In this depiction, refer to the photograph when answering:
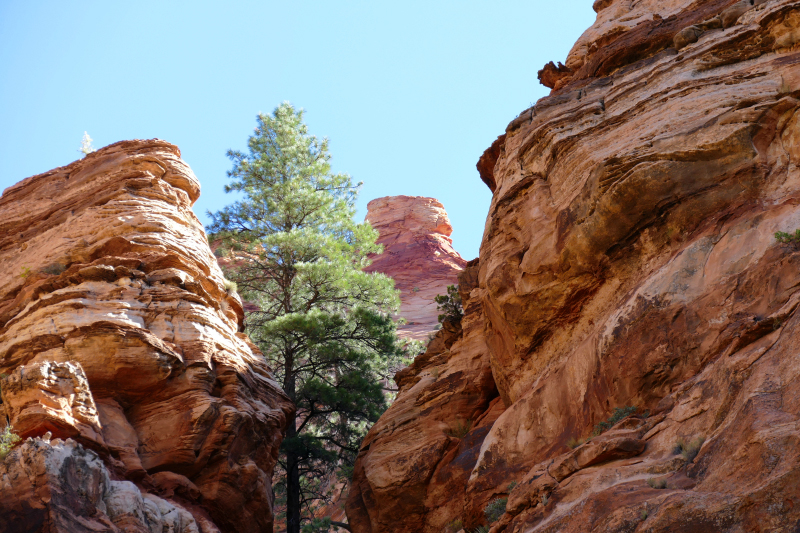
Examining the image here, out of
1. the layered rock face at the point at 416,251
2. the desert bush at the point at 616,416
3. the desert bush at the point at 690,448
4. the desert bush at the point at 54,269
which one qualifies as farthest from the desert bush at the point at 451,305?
the layered rock face at the point at 416,251

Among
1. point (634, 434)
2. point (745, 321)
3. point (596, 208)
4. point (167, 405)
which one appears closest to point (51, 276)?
point (167, 405)

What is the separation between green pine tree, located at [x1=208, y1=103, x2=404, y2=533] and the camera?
1877 centimetres

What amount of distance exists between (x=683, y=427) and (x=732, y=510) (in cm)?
183

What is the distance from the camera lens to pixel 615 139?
11.8 metres

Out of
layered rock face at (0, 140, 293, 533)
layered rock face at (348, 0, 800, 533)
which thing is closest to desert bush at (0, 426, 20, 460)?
layered rock face at (0, 140, 293, 533)

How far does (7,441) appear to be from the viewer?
10.4 m

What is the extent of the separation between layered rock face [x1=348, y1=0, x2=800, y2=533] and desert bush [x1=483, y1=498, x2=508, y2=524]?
0.33 m

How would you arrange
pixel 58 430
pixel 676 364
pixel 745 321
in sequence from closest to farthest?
pixel 745 321, pixel 676 364, pixel 58 430

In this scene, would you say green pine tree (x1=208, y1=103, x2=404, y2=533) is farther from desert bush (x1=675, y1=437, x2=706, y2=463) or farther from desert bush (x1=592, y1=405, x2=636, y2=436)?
desert bush (x1=675, y1=437, x2=706, y2=463)

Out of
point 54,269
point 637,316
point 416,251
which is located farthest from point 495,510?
point 416,251

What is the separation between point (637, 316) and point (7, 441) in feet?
32.2

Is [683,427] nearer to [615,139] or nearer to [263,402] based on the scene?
[615,139]

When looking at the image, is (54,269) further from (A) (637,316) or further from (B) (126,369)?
(A) (637,316)

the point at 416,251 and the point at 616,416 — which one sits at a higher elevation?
the point at 416,251
